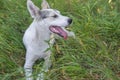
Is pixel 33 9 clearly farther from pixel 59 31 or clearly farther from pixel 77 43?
pixel 77 43

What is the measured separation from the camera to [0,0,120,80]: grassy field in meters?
3.81

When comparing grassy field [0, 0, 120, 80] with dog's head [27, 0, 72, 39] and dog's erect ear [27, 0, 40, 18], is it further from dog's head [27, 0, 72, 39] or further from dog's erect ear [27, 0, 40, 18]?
dog's erect ear [27, 0, 40, 18]

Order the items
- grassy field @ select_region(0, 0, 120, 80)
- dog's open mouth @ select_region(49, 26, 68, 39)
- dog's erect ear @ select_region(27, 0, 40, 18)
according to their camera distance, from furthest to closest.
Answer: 1. dog's erect ear @ select_region(27, 0, 40, 18)
2. dog's open mouth @ select_region(49, 26, 68, 39)
3. grassy field @ select_region(0, 0, 120, 80)

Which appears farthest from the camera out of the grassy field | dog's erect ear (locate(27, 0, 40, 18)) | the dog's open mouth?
dog's erect ear (locate(27, 0, 40, 18))

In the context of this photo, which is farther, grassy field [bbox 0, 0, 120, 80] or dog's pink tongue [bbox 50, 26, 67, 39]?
dog's pink tongue [bbox 50, 26, 67, 39]

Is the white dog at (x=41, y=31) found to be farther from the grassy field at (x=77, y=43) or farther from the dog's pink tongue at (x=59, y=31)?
the grassy field at (x=77, y=43)

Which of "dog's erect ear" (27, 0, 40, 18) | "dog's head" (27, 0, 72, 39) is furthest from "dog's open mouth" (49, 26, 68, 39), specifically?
"dog's erect ear" (27, 0, 40, 18)

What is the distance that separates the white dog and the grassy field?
100mm

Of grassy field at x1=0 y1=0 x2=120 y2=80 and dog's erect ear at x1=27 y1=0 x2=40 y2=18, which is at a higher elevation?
dog's erect ear at x1=27 y1=0 x2=40 y2=18

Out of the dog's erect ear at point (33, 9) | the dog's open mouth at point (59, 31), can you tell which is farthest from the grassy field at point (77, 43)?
the dog's erect ear at point (33, 9)

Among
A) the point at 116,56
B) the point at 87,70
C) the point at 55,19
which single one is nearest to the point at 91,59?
the point at 87,70

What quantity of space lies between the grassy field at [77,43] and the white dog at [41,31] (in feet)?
0.33

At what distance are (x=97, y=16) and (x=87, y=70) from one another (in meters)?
1.15

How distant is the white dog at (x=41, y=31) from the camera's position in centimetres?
423
